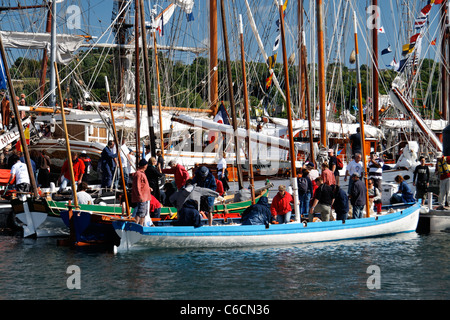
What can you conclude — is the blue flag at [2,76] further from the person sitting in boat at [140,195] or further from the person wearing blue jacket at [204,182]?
the person wearing blue jacket at [204,182]

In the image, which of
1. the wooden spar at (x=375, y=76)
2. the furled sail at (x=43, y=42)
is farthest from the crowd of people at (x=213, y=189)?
the furled sail at (x=43, y=42)

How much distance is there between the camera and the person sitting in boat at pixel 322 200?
63.3 feet

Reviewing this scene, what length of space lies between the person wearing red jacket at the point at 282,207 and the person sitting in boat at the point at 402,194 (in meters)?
5.54

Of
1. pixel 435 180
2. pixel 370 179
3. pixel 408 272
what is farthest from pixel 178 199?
pixel 435 180

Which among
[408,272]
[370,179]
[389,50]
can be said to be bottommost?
[408,272]

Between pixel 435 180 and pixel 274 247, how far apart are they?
9.65 meters

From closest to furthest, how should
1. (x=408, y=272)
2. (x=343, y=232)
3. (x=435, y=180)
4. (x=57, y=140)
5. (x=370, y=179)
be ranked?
(x=408, y=272) < (x=343, y=232) < (x=370, y=179) < (x=435, y=180) < (x=57, y=140)

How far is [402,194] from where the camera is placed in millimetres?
23172

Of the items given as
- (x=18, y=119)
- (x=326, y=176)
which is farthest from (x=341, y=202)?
Answer: (x=18, y=119)

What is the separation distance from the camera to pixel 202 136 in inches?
1265

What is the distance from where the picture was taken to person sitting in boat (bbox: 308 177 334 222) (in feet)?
63.3

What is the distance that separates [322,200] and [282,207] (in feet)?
3.84

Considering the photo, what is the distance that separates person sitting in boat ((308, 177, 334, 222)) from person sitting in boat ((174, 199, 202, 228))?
3.70 metres

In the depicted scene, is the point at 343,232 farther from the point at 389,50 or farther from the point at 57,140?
the point at 389,50
